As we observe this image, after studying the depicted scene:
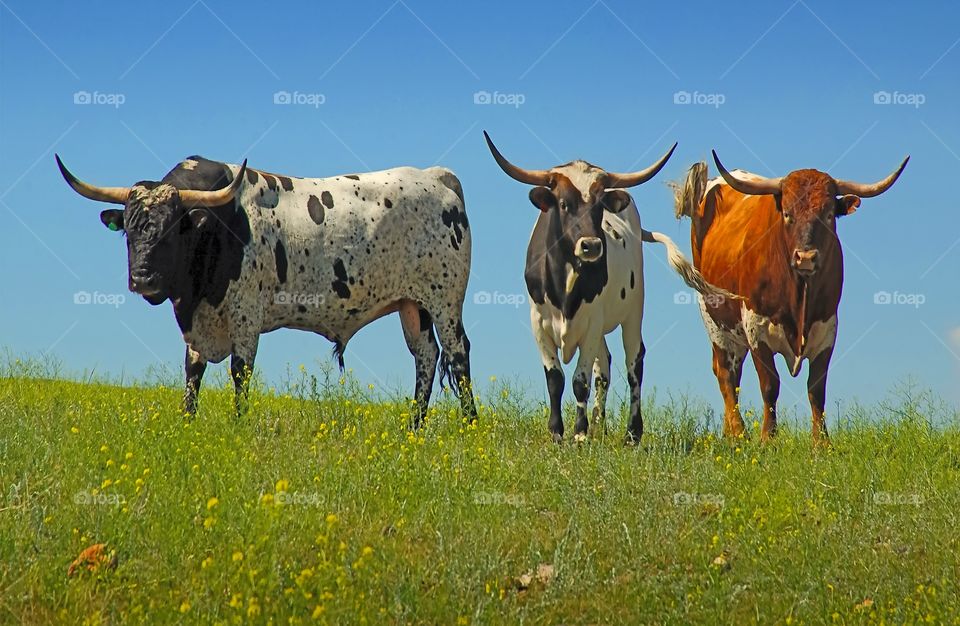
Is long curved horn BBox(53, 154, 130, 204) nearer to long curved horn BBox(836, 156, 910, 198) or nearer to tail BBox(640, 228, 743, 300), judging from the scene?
tail BBox(640, 228, 743, 300)

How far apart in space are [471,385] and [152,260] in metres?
3.80

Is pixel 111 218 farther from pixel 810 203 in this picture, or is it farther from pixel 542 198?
pixel 810 203

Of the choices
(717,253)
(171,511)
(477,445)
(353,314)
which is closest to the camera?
(171,511)

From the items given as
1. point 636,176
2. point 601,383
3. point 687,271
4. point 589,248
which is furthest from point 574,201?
point 687,271

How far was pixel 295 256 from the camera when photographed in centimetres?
1199

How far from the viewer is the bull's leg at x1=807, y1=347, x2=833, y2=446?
1162 cm

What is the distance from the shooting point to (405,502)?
784 cm

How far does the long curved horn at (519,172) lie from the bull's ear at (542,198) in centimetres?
31

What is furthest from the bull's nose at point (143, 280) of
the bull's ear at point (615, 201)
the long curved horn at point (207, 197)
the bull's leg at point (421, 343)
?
the bull's ear at point (615, 201)

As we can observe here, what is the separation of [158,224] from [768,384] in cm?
673

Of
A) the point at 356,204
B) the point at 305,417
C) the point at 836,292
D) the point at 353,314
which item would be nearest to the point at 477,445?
Answer: the point at 305,417

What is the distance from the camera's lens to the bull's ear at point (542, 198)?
421 inches

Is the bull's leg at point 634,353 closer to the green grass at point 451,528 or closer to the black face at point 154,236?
the green grass at point 451,528

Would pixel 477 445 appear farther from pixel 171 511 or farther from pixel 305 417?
pixel 171 511
